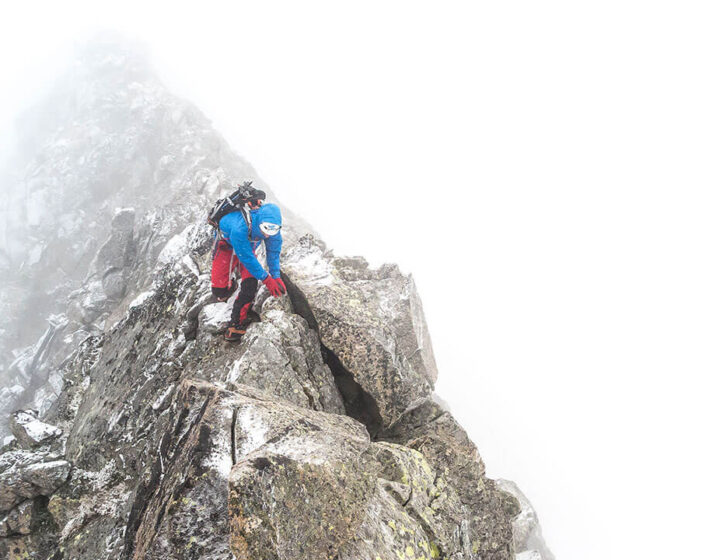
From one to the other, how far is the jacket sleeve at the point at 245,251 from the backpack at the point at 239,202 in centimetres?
40

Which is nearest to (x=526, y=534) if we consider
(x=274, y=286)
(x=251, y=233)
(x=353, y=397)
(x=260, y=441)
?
(x=353, y=397)

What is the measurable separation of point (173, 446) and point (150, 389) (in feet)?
16.6

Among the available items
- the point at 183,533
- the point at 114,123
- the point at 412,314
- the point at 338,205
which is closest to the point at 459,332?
→ the point at 338,205

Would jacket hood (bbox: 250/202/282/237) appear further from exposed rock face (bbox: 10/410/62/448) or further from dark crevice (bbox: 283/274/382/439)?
exposed rock face (bbox: 10/410/62/448)

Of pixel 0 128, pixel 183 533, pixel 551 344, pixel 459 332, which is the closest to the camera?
pixel 183 533

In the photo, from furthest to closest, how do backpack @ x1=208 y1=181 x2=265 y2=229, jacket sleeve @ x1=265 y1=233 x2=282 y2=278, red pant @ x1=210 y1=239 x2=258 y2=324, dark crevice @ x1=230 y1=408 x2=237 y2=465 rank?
1. red pant @ x1=210 y1=239 x2=258 y2=324
2. jacket sleeve @ x1=265 y1=233 x2=282 y2=278
3. backpack @ x1=208 y1=181 x2=265 y2=229
4. dark crevice @ x1=230 y1=408 x2=237 y2=465

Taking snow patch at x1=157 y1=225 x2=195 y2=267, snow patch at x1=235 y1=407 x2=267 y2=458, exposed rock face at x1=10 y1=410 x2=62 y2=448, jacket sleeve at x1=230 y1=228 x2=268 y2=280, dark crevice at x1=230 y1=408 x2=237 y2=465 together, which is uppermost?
jacket sleeve at x1=230 y1=228 x2=268 y2=280

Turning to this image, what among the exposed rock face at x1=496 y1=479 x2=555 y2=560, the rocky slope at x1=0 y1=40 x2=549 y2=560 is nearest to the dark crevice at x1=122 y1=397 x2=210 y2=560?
the rocky slope at x1=0 y1=40 x2=549 y2=560

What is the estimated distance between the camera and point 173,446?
711 centimetres

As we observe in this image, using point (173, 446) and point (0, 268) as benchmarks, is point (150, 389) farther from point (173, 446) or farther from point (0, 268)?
point (0, 268)

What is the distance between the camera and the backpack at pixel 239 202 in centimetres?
1083

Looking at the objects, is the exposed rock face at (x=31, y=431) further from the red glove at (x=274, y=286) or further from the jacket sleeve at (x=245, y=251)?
the jacket sleeve at (x=245, y=251)

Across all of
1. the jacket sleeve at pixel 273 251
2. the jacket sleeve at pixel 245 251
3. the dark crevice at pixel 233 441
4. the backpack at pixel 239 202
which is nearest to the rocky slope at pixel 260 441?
the dark crevice at pixel 233 441

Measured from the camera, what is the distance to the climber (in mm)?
10734
